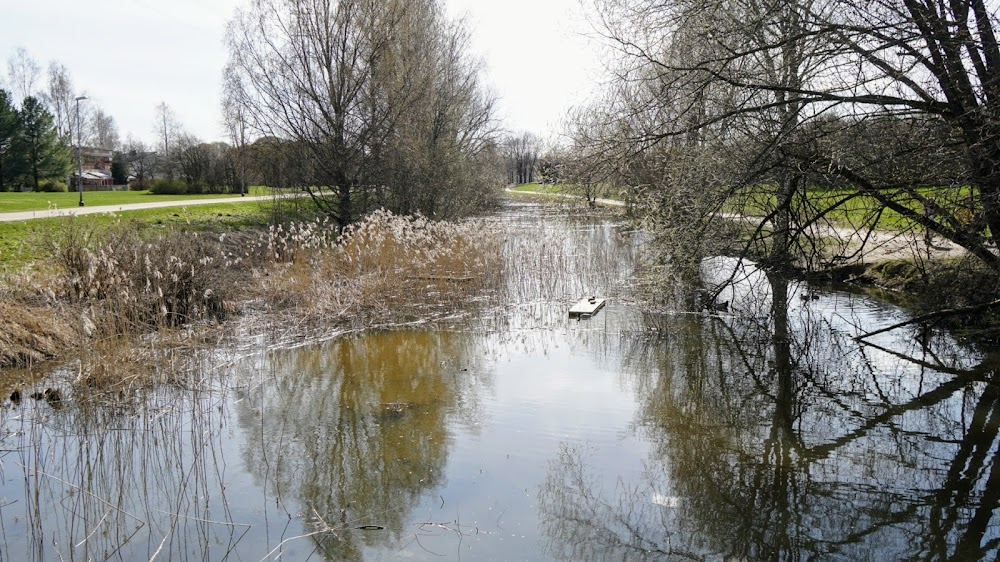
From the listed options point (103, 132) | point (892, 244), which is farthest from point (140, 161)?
point (892, 244)

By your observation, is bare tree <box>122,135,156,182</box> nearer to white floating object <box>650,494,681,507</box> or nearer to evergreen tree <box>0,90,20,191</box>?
evergreen tree <box>0,90,20,191</box>

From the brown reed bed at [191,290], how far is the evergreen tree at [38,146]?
105 feet

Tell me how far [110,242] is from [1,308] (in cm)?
199

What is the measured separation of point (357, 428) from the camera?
6.50m

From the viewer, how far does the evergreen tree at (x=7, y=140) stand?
38000 mm

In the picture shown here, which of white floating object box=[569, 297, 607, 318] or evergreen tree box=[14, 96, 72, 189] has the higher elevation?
evergreen tree box=[14, 96, 72, 189]

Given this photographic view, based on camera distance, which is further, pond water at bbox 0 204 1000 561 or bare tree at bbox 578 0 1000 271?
bare tree at bbox 578 0 1000 271

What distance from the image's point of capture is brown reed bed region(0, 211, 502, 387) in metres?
7.57

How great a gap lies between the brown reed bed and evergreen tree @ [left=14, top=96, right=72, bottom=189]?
31923 mm

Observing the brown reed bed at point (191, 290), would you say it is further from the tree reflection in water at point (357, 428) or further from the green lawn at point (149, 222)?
the tree reflection in water at point (357, 428)

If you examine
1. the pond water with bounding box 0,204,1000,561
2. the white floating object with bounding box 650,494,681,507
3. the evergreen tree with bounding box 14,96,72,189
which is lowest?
the white floating object with bounding box 650,494,681,507

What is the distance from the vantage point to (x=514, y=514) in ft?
16.2

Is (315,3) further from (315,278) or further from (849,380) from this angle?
(849,380)

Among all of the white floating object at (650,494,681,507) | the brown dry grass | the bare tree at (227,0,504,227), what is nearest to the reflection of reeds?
the brown dry grass
